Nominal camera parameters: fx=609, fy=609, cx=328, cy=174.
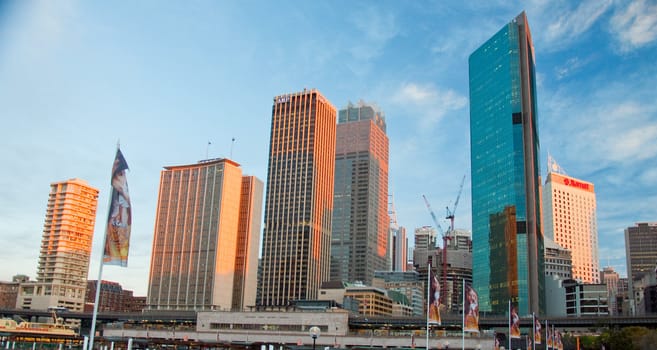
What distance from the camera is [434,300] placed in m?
63.8

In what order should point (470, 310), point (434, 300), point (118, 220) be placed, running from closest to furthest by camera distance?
point (118, 220) < point (434, 300) < point (470, 310)

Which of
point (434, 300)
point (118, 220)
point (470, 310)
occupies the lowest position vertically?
point (470, 310)

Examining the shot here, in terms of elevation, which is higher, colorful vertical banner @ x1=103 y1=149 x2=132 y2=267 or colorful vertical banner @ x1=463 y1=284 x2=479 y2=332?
colorful vertical banner @ x1=103 y1=149 x2=132 y2=267

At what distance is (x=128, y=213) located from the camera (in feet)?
135

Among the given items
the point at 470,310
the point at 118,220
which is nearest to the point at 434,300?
the point at 470,310

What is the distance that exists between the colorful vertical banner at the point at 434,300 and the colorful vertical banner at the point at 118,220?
3360cm

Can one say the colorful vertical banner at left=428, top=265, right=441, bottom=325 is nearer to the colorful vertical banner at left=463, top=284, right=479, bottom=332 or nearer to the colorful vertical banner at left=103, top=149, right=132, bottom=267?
the colorful vertical banner at left=463, top=284, right=479, bottom=332

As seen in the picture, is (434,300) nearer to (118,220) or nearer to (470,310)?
(470,310)

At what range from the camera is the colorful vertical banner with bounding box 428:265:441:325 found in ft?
204

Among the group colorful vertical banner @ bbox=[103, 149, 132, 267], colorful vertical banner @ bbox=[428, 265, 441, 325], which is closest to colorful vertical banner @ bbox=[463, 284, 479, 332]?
colorful vertical banner @ bbox=[428, 265, 441, 325]

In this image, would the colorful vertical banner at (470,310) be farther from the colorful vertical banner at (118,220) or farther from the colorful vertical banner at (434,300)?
the colorful vertical banner at (118,220)

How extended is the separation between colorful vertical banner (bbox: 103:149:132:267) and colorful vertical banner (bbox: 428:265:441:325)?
33.6 meters

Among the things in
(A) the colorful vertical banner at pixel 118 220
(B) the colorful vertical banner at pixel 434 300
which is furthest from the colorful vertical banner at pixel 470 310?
(A) the colorful vertical banner at pixel 118 220

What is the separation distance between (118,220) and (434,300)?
118ft
